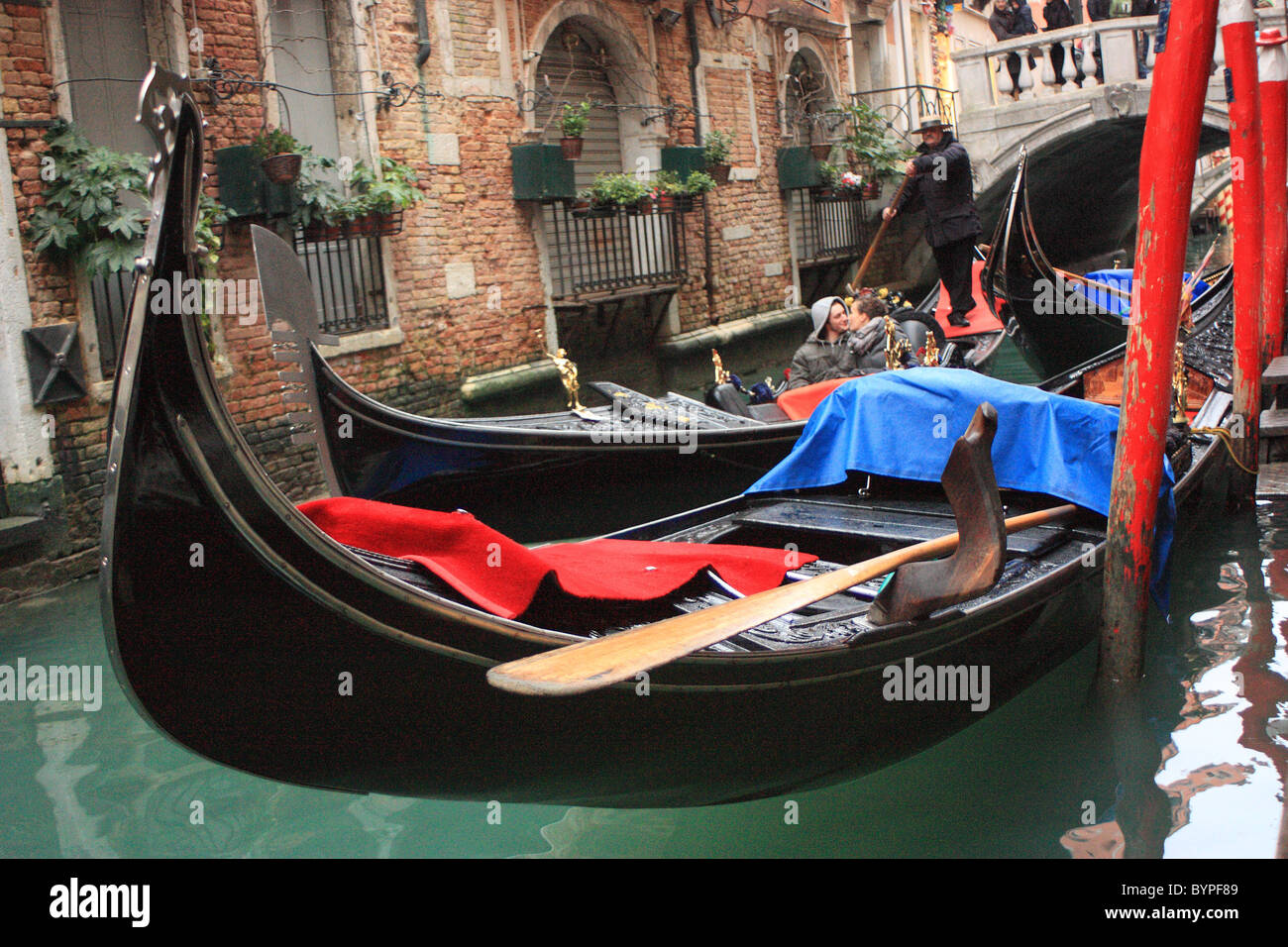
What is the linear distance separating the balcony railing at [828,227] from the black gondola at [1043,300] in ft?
8.44

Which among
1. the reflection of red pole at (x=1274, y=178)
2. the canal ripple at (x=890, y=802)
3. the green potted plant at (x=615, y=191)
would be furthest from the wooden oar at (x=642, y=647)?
the green potted plant at (x=615, y=191)

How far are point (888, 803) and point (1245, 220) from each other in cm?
232

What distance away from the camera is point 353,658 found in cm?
147

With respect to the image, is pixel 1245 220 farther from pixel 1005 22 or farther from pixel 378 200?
pixel 1005 22

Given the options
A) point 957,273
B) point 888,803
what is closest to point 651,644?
point 888,803

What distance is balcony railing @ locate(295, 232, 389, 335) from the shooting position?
4.54 m

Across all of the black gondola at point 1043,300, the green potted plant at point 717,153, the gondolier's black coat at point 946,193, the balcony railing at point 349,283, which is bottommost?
the black gondola at point 1043,300

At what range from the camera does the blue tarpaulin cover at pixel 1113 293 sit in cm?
537

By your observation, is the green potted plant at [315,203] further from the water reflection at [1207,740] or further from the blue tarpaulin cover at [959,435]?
the water reflection at [1207,740]

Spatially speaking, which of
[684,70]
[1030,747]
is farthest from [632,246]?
[1030,747]

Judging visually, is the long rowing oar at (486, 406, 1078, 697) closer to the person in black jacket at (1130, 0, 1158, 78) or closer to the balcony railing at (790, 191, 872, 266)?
the balcony railing at (790, 191, 872, 266)

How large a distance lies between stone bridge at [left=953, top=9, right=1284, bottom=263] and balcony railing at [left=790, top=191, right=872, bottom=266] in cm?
96

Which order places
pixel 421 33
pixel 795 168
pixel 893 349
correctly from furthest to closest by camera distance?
pixel 795 168 < pixel 421 33 < pixel 893 349
